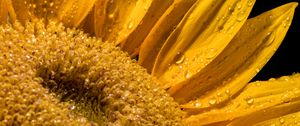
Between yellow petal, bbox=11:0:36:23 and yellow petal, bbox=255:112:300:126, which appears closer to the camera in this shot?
yellow petal, bbox=11:0:36:23

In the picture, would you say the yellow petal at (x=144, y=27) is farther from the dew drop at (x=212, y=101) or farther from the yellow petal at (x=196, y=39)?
the dew drop at (x=212, y=101)

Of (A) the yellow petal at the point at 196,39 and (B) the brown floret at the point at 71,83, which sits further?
(A) the yellow petal at the point at 196,39

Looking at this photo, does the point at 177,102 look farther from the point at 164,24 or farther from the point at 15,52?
the point at 15,52

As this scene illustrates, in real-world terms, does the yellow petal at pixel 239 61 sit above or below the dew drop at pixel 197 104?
above

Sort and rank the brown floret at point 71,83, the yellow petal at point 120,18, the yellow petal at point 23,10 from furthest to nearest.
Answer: the yellow petal at point 120,18
the yellow petal at point 23,10
the brown floret at point 71,83

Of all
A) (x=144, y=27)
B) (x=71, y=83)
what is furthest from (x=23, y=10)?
(x=144, y=27)

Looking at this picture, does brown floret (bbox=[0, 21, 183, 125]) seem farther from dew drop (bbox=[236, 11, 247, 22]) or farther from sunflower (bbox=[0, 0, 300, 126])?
dew drop (bbox=[236, 11, 247, 22])

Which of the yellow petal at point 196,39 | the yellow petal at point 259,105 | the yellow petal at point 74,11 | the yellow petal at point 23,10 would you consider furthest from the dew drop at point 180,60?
the yellow petal at point 23,10

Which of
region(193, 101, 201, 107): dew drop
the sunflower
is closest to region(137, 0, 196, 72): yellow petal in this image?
the sunflower

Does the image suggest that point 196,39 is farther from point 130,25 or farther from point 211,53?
point 130,25
